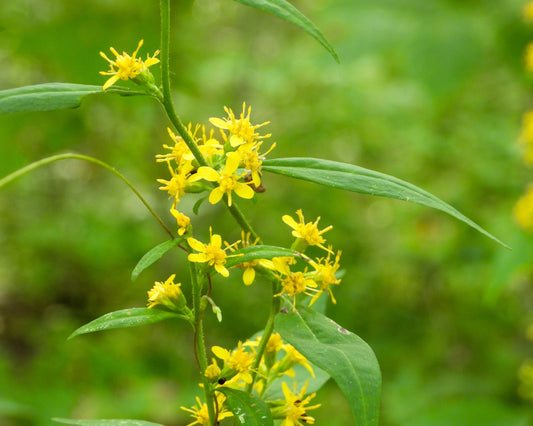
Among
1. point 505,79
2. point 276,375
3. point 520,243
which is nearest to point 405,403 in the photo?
point 520,243

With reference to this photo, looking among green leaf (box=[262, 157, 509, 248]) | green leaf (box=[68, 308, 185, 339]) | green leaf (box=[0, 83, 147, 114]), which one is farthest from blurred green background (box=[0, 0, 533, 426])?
green leaf (box=[0, 83, 147, 114])

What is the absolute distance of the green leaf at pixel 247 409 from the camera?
2.43ft

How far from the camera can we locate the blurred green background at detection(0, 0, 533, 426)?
9.38 feet

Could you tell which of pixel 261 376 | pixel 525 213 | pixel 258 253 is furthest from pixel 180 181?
pixel 525 213

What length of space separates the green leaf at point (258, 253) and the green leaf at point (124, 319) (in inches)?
4.6

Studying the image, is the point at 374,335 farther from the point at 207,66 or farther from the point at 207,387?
the point at 207,387

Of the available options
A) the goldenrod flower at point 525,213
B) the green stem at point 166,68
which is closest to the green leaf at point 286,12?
the green stem at point 166,68

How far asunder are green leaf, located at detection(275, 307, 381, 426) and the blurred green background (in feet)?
5.15

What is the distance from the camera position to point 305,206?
386cm

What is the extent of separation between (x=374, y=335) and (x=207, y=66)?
2.06 metres

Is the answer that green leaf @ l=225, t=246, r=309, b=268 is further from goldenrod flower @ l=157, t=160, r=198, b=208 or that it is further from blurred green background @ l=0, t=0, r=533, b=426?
blurred green background @ l=0, t=0, r=533, b=426

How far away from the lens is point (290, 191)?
4062mm

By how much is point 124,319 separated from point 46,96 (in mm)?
297

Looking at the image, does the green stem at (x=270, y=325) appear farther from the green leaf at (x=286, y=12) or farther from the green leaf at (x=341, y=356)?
the green leaf at (x=286, y=12)
